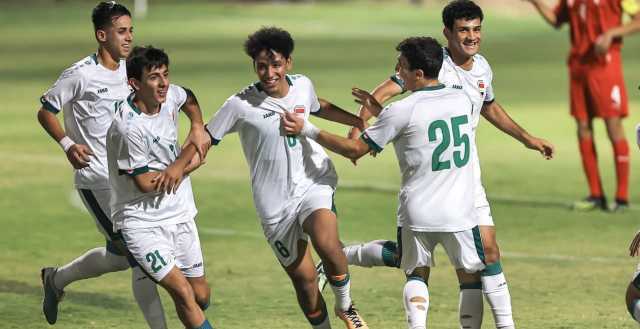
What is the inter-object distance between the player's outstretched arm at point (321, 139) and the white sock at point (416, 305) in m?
0.84

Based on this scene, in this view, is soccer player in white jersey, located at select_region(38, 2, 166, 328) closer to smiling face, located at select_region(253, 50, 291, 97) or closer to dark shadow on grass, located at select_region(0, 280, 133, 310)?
dark shadow on grass, located at select_region(0, 280, 133, 310)

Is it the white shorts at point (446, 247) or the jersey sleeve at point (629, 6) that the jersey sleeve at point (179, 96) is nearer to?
the white shorts at point (446, 247)

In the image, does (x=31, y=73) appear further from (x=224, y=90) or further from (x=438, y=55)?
(x=438, y=55)

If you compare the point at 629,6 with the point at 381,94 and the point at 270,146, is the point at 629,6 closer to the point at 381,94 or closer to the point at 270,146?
the point at 381,94

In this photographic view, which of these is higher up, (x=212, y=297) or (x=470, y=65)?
(x=470, y=65)

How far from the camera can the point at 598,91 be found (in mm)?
15445

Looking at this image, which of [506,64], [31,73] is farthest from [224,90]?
[506,64]

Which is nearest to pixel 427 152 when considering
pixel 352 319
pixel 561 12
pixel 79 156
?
pixel 352 319

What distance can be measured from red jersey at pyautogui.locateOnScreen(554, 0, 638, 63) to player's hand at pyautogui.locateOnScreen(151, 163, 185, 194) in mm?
8022

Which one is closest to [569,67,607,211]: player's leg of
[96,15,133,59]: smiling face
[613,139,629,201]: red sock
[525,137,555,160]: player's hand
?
[613,139,629,201]: red sock

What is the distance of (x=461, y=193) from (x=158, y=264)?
1775 millimetres

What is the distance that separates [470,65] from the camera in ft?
31.3

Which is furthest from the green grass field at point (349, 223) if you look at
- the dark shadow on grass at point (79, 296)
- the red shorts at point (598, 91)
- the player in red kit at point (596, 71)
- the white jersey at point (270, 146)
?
the white jersey at point (270, 146)

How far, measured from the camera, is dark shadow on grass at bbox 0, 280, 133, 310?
1084 centimetres
